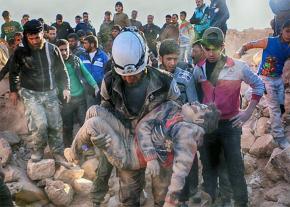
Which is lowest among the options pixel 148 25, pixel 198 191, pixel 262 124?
pixel 198 191

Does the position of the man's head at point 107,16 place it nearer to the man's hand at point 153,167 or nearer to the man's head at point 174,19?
the man's head at point 174,19

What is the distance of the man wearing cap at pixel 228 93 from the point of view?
451cm

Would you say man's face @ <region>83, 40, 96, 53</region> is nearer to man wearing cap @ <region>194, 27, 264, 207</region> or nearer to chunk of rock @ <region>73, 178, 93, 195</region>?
chunk of rock @ <region>73, 178, 93, 195</region>

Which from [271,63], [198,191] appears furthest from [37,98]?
[271,63]

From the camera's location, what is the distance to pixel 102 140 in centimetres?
345

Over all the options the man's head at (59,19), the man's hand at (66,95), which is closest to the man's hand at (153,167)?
the man's hand at (66,95)

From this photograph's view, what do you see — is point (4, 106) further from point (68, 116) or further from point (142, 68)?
point (142, 68)

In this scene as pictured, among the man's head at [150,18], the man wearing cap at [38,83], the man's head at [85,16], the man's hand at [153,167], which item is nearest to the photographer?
the man's hand at [153,167]

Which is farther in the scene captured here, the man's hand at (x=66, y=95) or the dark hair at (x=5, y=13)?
the dark hair at (x=5, y=13)

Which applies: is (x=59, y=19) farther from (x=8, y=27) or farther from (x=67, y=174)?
(x=67, y=174)

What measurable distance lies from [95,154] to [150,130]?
3.57 meters

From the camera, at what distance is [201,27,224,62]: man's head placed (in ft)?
14.6

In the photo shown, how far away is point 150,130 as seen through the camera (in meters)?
3.54

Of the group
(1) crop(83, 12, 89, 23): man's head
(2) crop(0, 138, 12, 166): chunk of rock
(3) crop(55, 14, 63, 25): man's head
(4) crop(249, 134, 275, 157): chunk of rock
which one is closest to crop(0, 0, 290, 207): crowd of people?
(4) crop(249, 134, 275, 157): chunk of rock
